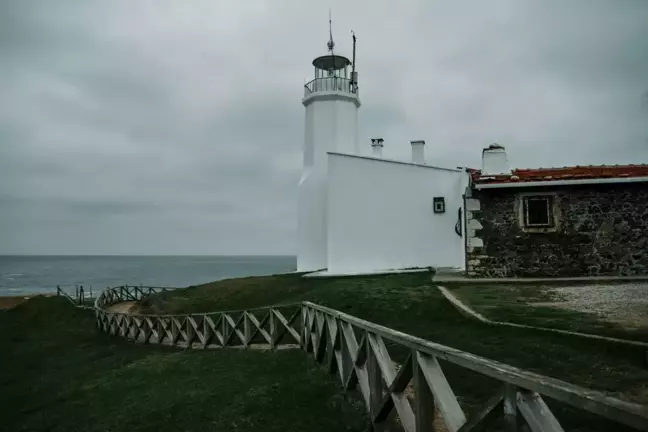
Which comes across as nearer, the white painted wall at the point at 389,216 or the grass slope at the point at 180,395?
the grass slope at the point at 180,395

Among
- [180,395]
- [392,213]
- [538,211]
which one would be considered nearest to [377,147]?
[392,213]

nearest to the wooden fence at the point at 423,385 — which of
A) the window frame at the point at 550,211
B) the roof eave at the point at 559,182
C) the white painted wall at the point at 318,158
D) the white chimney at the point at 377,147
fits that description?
the roof eave at the point at 559,182

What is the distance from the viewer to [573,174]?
14.5 m

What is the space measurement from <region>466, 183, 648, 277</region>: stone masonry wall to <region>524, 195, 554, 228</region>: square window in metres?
0.18

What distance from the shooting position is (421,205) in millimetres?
20938

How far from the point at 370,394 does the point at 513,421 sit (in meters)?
2.23

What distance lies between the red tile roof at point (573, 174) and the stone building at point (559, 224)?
25 mm

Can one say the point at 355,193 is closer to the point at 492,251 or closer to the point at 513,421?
the point at 492,251

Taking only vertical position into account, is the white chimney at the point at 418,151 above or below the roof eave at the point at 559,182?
above

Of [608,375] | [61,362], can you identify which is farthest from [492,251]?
[61,362]

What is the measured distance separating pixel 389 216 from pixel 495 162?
20.8 ft

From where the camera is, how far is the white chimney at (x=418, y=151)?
2202 centimetres

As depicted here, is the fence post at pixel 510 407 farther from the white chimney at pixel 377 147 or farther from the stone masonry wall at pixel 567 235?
the white chimney at pixel 377 147

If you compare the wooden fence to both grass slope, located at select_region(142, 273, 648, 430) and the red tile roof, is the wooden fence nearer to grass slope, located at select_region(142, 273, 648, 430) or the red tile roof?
grass slope, located at select_region(142, 273, 648, 430)
